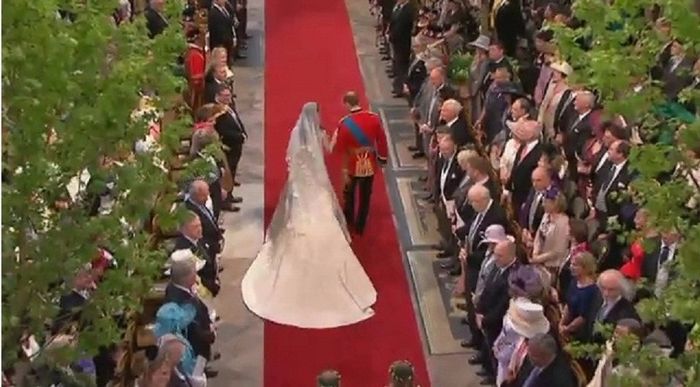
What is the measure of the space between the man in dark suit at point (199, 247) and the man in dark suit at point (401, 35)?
609 centimetres

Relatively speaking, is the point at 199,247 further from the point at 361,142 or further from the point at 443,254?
the point at 443,254

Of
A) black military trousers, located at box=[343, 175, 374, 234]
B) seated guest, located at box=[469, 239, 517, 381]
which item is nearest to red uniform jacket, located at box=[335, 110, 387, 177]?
black military trousers, located at box=[343, 175, 374, 234]

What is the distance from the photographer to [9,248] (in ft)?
19.0

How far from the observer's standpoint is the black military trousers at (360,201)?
12.9m

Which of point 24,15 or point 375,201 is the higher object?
point 24,15

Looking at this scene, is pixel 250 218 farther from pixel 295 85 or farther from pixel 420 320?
pixel 295 85

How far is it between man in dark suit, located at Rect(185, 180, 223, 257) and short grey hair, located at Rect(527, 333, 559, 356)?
3.32m

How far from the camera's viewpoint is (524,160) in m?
11.7

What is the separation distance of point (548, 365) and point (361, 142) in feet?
14.2

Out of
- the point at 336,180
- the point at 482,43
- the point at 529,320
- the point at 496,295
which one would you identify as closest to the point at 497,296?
the point at 496,295

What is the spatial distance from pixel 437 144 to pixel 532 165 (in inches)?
50.3

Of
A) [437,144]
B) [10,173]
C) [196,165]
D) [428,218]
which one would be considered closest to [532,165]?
[437,144]

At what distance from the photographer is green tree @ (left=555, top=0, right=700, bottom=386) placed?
20.0 feet

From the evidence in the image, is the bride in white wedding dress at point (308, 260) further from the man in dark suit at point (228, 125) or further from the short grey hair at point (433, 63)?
the short grey hair at point (433, 63)
